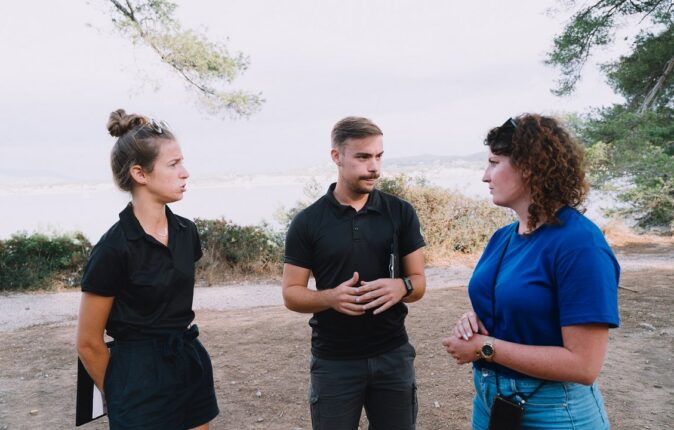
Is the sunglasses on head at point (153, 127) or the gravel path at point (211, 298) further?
the gravel path at point (211, 298)

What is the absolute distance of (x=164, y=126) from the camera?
261 centimetres

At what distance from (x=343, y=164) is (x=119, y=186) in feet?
3.78

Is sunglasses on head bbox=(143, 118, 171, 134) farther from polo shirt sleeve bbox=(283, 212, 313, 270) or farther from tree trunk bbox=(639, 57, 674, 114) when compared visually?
tree trunk bbox=(639, 57, 674, 114)

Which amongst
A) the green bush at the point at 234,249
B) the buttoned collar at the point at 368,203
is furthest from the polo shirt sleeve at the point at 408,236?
the green bush at the point at 234,249

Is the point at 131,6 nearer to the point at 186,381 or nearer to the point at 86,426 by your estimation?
the point at 86,426

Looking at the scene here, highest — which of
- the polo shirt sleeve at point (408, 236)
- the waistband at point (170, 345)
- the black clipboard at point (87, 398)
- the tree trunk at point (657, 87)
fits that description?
the tree trunk at point (657, 87)

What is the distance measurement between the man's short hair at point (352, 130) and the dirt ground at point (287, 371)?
8.32 feet

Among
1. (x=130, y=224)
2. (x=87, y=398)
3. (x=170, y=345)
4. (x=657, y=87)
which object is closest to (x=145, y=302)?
(x=170, y=345)

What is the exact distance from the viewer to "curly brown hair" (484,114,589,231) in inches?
77.5

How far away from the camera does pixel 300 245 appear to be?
112 inches

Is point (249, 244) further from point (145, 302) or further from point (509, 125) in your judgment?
point (509, 125)

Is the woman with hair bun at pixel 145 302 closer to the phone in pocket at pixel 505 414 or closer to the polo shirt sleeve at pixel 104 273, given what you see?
the polo shirt sleeve at pixel 104 273

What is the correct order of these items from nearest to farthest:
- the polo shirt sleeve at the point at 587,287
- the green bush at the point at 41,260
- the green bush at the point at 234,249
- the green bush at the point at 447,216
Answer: the polo shirt sleeve at the point at 587,287, the green bush at the point at 41,260, the green bush at the point at 234,249, the green bush at the point at 447,216

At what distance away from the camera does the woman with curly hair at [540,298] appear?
1.77 meters
